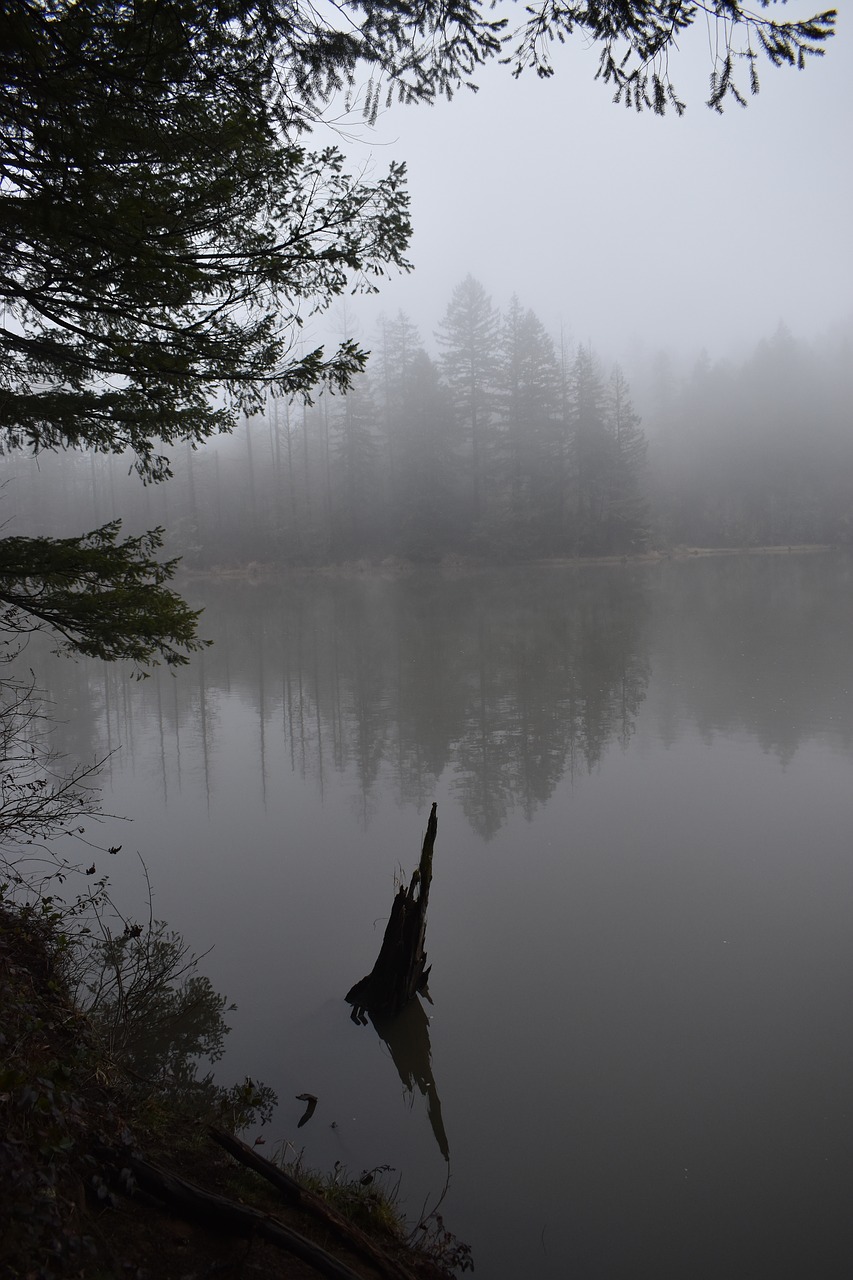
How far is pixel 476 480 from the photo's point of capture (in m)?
46.8

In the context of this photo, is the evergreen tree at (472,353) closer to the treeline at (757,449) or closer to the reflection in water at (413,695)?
the treeline at (757,449)

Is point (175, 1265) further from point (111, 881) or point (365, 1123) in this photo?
point (111, 881)

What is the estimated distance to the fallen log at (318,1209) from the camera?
312 centimetres

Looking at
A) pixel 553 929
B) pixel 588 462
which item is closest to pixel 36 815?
pixel 553 929

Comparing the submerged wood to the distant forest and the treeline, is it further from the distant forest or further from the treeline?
the treeline

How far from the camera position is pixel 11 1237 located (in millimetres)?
2230

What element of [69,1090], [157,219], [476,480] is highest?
[476,480]

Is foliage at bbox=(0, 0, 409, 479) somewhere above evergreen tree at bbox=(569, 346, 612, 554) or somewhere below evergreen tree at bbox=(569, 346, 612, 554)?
below

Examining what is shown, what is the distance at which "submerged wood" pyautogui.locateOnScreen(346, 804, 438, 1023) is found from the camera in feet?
18.0

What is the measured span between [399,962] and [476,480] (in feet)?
141

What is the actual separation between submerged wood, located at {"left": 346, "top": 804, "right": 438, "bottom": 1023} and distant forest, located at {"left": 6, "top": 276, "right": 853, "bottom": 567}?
39644 mm

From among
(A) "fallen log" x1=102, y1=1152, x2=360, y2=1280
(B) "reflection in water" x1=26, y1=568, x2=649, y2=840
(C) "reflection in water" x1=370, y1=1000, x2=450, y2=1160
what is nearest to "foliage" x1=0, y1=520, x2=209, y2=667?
(C) "reflection in water" x1=370, y1=1000, x2=450, y2=1160

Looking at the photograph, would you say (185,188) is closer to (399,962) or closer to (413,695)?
(399,962)

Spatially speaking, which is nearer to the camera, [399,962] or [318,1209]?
[318,1209]
